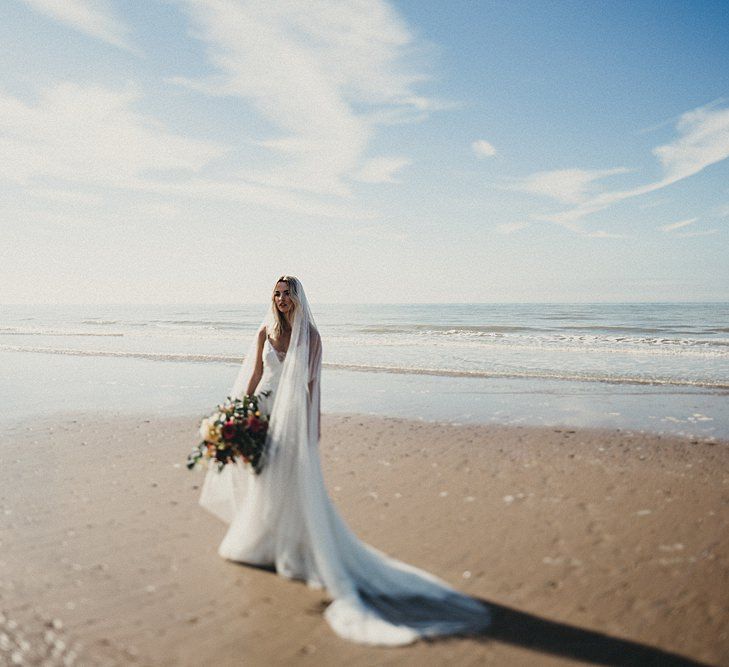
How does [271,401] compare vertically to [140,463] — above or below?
above

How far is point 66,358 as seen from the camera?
69.3ft

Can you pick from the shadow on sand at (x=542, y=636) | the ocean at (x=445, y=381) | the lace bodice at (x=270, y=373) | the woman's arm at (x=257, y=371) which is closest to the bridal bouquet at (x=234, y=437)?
the lace bodice at (x=270, y=373)

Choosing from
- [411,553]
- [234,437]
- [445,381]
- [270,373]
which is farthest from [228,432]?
[445,381]

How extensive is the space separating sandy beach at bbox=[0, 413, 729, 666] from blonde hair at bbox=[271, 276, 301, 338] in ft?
6.70

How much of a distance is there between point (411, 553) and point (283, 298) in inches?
101

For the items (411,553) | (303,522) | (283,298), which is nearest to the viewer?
(303,522)

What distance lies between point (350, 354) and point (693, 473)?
16.4 metres

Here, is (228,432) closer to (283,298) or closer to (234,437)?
(234,437)

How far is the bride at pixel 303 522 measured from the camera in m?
3.93

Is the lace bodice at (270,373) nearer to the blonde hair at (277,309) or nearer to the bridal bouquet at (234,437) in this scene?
the blonde hair at (277,309)

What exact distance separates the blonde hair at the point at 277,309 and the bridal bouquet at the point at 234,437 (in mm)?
786

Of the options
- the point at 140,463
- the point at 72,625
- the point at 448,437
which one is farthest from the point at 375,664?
the point at 448,437

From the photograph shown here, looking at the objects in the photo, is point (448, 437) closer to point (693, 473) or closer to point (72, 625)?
point (693, 473)

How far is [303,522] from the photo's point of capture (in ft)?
14.7
